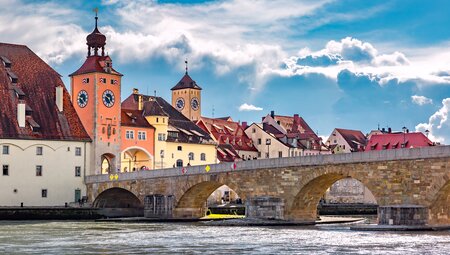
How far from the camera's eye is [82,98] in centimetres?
8188

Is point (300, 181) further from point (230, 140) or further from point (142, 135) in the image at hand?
point (230, 140)

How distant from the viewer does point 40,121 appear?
77.9 meters

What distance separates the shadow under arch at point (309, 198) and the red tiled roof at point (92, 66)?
2746cm

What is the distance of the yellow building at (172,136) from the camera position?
89.2m

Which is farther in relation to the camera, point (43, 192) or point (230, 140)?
point (230, 140)

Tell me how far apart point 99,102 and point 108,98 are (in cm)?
135

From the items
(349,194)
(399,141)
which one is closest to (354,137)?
(349,194)

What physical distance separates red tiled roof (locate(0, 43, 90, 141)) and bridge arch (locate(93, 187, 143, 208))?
18.1 ft

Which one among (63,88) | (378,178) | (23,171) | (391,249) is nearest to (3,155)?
(23,171)

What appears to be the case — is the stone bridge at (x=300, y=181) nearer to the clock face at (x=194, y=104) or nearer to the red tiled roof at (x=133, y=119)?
the red tiled roof at (x=133, y=119)

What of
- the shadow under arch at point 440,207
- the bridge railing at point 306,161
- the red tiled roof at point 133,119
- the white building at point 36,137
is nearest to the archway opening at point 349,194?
the red tiled roof at point 133,119

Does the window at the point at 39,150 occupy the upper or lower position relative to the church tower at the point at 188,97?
lower

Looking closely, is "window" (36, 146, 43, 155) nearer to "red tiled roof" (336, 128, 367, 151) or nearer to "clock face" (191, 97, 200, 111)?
"clock face" (191, 97, 200, 111)

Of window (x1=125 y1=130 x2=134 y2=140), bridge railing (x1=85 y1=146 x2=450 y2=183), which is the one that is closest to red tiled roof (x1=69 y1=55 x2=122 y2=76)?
window (x1=125 y1=130 x2=134 y2=140)
